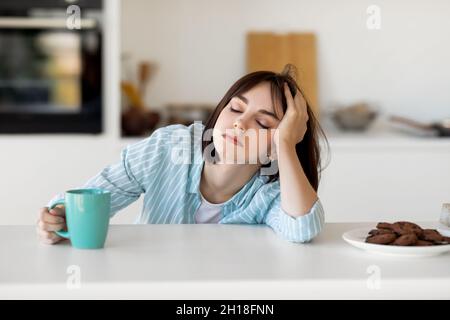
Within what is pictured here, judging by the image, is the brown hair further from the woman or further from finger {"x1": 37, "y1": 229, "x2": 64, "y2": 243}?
finger {"x1": 37, "y1": 229, "x2": 64, "y2": 243}

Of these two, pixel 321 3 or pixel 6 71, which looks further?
pixel 321 3

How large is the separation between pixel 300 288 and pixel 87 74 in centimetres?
237

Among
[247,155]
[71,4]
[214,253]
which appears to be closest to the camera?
[214,253]

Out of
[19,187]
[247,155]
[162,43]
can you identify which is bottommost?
[19,187]

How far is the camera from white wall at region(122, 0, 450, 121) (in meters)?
3.67

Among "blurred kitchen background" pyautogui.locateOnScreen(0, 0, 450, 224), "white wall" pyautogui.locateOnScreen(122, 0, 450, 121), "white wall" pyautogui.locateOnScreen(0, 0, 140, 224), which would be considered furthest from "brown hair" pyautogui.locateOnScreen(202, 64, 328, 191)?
"white wall" pyautogui.locateOnScreen(122, 0, 450, 121)

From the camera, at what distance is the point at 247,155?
157 cm

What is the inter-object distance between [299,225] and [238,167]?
1.16ft

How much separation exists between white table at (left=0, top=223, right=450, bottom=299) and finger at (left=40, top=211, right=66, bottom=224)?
44 millimetres

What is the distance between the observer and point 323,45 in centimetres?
374

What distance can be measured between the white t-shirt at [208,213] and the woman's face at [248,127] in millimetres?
161

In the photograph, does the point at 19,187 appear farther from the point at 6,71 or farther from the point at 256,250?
the point at 256,250

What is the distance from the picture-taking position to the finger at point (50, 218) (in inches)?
52.6

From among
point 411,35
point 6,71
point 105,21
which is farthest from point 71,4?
point 411,35
